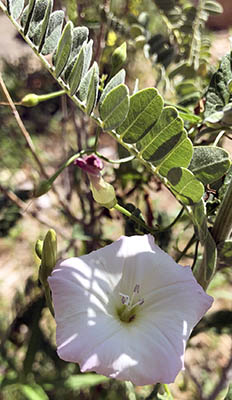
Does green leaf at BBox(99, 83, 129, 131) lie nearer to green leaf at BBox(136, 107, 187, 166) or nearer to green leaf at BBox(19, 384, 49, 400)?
green leaf at BBox(136, 107, 187, 166)

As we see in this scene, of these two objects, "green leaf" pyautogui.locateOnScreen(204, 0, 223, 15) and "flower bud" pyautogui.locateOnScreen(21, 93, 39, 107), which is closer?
"flower bud" pyautogui.locateOnScreen(21, 93, 39, 107)

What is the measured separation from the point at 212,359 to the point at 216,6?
1.21m

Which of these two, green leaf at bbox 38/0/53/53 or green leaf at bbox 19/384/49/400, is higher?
green leaf at bbox 38/0/53/53

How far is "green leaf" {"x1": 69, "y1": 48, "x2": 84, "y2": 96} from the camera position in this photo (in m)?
0.40

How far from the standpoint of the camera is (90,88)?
0.40 m

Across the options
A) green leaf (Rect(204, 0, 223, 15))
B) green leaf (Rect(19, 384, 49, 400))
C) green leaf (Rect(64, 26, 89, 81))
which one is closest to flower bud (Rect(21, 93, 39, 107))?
green leaf (Rect(64, 26, 89, 81))

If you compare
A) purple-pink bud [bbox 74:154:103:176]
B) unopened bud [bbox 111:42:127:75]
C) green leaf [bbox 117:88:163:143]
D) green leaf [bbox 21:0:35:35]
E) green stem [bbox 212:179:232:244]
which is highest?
green leaf [bbox 21:0:35:35]

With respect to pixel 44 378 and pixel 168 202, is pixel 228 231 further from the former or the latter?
pixel 168 202

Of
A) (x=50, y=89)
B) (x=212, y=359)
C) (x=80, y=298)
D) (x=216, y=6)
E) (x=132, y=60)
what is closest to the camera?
(x=80, y=298)

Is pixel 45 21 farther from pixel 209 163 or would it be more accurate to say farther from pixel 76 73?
pixel 209 163

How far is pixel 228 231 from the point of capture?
436 millimetres

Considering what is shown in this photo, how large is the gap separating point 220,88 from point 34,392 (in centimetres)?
66

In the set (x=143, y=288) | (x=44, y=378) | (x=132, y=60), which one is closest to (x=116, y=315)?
(x=143, y=288)

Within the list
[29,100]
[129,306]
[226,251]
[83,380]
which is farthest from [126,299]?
[83,380]
